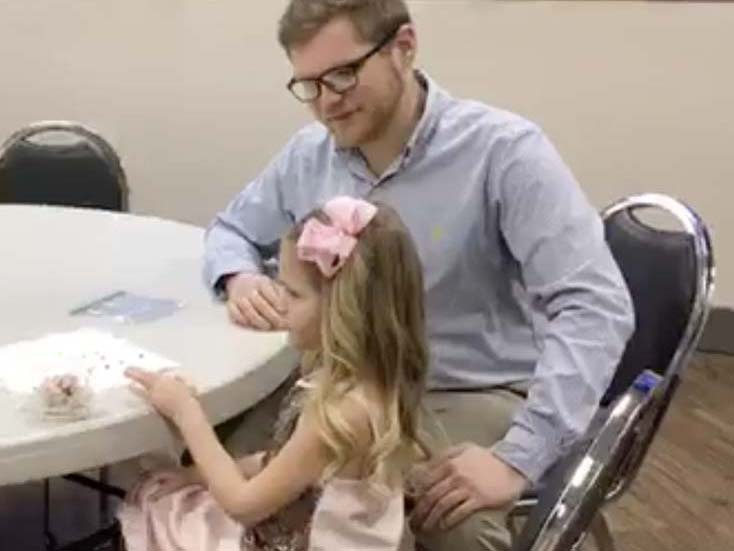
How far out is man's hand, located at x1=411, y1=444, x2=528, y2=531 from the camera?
→ 6.79 feet

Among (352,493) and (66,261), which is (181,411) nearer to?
(352,493)

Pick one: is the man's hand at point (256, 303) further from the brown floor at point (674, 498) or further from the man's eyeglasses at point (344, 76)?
the brown floor at point (674, 498)

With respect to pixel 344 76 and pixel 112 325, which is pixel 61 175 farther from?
pixel 344 76

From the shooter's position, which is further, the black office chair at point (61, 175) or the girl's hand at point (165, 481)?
the black office chair at point (61, 175)

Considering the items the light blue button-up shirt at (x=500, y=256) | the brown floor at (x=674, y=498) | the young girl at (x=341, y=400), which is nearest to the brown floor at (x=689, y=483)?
the brown floor at (x=674, y=498)

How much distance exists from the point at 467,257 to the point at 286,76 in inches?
87.6

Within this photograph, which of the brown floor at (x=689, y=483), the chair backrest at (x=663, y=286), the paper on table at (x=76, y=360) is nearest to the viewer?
the paper on table at (x=76, y=360)

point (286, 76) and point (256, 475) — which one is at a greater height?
point (256, 475)

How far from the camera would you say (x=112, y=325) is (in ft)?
7.49

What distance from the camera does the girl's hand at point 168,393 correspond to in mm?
1957

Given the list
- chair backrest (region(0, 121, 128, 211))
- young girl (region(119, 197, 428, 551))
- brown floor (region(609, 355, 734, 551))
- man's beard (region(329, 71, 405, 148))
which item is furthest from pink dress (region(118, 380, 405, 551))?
brown floor (region(609, 355, 734, 551))

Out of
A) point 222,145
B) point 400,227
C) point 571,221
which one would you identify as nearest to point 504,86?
point 222,145

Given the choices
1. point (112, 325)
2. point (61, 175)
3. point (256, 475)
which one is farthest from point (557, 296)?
point (61, 175)

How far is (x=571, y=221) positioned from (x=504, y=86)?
2.38 metres
